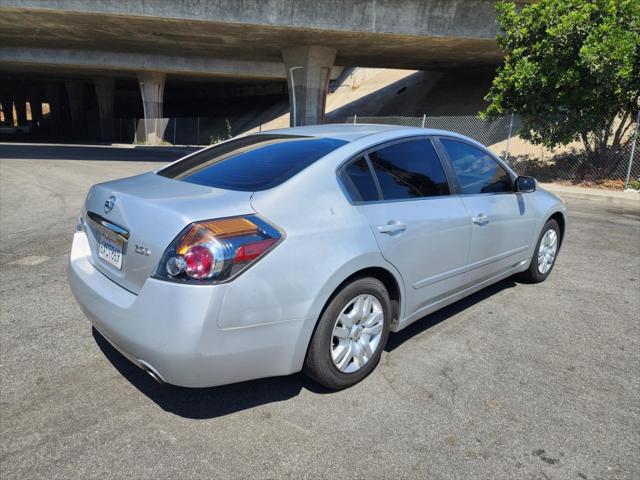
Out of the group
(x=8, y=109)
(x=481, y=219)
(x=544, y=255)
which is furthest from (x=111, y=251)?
(x=8, y=109)

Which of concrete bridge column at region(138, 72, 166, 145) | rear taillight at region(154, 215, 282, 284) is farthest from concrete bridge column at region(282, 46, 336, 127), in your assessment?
rear taillight at region(154, 215, 282, 284)

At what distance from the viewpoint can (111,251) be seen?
2.70 metres

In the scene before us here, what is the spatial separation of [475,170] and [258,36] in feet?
65.1

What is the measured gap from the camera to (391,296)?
3109 mm

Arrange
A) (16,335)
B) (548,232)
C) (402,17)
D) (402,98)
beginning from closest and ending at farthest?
(16,335) < (548,232) < (402,17) < (402,98)

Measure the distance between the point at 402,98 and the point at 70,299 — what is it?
30377 mm

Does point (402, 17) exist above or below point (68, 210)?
above

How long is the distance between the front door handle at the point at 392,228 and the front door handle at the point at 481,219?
0.89m

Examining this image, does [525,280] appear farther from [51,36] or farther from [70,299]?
[51,36]

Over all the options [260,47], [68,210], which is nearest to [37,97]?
[260,47]

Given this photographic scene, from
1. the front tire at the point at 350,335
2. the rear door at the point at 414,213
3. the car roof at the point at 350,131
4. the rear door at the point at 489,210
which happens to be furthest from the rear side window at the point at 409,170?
the front tire at the point at 350,335

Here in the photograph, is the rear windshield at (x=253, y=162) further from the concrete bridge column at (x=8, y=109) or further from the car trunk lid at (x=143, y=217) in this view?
the concrete bridge column at (x=8, y=109)

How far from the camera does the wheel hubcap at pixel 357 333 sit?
2.76 meters

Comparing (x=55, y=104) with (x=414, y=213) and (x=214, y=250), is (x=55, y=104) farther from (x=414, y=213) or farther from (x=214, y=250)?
(x=214, y=250)
